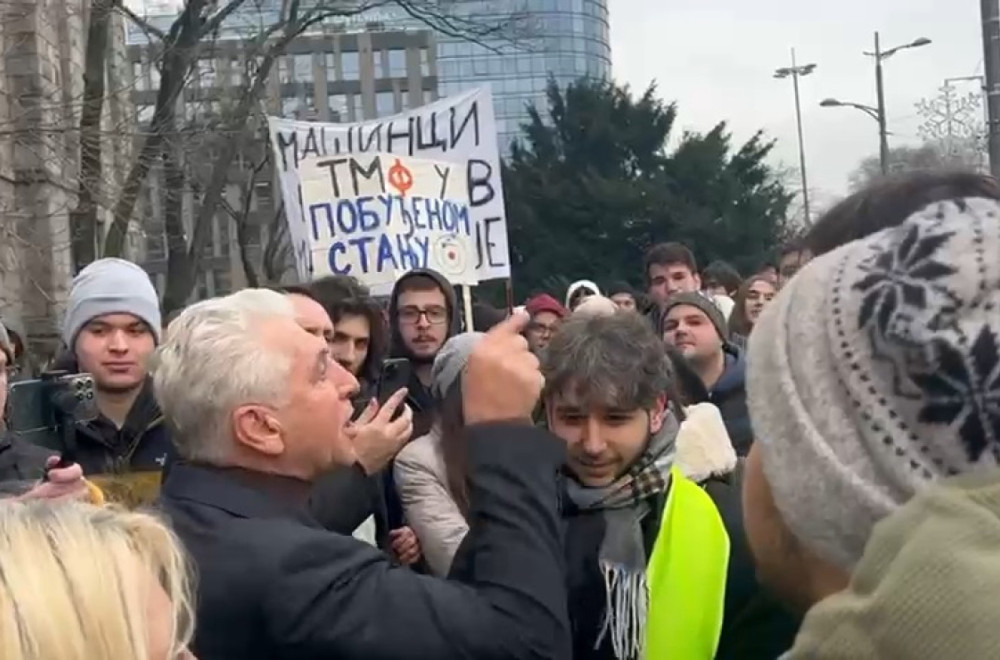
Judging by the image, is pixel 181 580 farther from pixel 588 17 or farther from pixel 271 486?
pixel 588 17

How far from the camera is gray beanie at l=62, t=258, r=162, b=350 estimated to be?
13.9 ft

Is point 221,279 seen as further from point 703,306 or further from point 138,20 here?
point 703,306

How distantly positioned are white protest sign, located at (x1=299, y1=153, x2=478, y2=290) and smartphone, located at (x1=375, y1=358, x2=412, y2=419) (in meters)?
2.28

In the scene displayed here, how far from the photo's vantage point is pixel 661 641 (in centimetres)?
278

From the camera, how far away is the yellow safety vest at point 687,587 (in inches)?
109

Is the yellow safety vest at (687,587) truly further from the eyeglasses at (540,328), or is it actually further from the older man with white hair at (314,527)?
the eyeglasses at (540,328)

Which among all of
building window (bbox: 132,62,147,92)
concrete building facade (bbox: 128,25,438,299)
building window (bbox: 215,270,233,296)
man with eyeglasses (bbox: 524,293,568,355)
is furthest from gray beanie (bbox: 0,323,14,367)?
building window (bbox: 215,270,233,296)

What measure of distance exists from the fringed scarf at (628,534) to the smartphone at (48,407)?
1726 mm

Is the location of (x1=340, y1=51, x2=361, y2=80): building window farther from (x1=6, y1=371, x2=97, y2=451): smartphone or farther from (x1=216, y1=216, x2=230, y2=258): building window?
(x1=6, y1=371, x2=97, y2=451): smartphone

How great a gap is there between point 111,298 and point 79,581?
2885 mm

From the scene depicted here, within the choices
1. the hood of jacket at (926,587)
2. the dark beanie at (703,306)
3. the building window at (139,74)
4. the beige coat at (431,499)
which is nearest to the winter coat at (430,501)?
the beige coat at (431,499)

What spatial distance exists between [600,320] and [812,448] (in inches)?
75.3

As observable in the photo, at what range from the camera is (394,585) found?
2.20 meters

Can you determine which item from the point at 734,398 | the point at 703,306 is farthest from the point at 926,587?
the point at 703,306
